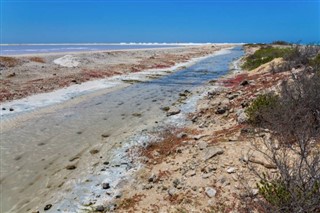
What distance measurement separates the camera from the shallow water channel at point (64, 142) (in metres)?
9.10

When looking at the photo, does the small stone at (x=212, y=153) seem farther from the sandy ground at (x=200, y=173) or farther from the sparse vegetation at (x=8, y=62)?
the sparse vegetation at (x=8, y=62)

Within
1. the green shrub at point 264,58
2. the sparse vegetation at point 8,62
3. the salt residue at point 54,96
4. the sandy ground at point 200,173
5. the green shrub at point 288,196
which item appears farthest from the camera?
the green shrub at point 264,58

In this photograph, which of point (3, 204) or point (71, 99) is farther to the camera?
point (71, 99)

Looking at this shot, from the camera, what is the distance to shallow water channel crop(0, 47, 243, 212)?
910 centimetres

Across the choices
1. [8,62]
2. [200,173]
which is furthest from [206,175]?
[8,62]

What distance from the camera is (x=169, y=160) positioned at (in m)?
9.73

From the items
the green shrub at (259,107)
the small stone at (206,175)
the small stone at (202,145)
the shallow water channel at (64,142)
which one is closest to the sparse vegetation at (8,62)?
the shallow water channel at (64,142)

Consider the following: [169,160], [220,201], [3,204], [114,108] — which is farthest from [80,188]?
[114,108]

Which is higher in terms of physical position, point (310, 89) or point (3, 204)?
point (310, 89)

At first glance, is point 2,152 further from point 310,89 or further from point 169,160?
point 310,89

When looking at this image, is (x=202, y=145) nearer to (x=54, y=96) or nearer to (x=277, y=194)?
(x=277, y=194)

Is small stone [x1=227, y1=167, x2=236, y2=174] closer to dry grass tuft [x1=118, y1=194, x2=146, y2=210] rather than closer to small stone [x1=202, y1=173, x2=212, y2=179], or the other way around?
small stone [x1=202, y1=173, x2=212, y2=179]

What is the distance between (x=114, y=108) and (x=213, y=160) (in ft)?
34.8

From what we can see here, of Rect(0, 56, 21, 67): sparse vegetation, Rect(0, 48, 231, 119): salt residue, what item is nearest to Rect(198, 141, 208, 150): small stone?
Rect(0, 48, 231, 119): salt residue
